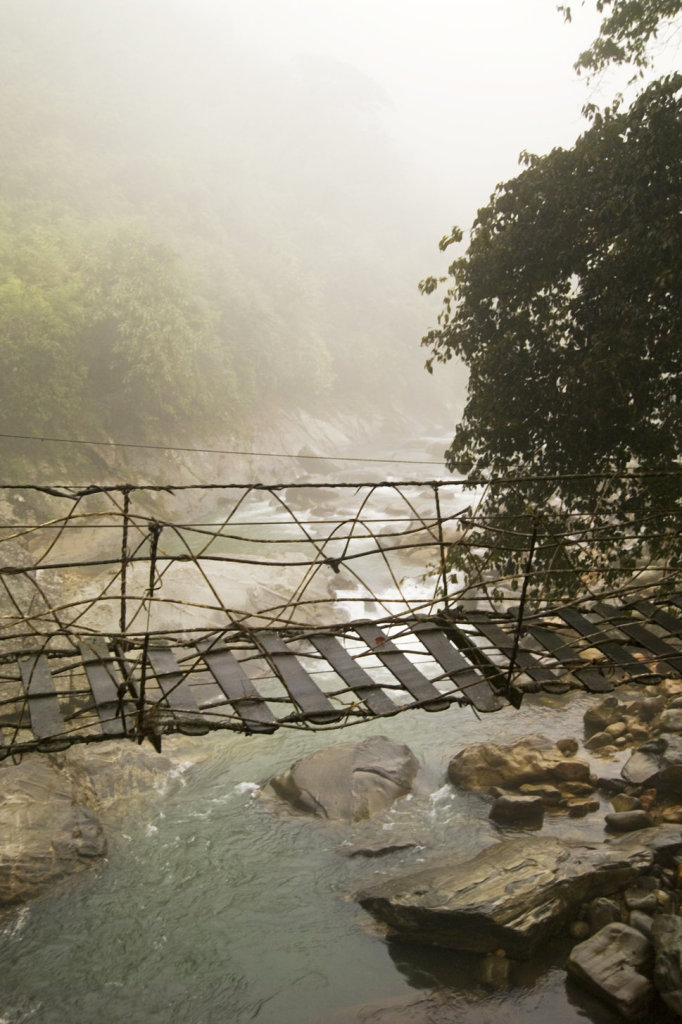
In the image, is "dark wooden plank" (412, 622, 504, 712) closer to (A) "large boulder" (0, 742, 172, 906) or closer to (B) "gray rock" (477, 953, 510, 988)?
(B) "gray rock" (477, 953, 510, 988)

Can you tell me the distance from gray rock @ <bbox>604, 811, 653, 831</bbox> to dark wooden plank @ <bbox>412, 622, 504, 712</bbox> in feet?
10.2

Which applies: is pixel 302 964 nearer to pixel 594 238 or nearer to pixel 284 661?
pixel 284 661

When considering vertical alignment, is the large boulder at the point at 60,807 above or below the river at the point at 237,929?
above

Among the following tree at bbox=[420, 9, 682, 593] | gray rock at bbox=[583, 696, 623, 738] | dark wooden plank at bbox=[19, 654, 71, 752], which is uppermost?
tree at bbox=[420, 9, 682, 593]

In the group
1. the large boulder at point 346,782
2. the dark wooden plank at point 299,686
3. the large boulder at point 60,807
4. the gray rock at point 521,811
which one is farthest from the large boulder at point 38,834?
the gray rock at point 521,811

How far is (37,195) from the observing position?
30.8 meters

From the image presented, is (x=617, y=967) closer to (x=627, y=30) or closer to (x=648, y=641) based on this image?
(x=648, y=641)

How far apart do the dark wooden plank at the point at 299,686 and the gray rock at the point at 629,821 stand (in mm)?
4134

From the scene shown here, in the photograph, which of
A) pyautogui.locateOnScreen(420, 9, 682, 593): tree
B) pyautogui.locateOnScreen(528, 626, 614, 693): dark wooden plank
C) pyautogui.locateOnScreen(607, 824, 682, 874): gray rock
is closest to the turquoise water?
pyautogui.locateOnScreen(607, 824, 682, 874): gray rock

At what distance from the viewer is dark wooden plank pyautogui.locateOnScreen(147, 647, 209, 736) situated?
4.02 m

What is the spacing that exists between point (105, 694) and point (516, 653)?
2.40 metres

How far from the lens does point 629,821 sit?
7.30 m

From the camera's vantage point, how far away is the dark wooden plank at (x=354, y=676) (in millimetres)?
4395

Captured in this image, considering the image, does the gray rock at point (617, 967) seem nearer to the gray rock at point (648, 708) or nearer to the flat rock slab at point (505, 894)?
the flat rock slab at point (505, 894)
